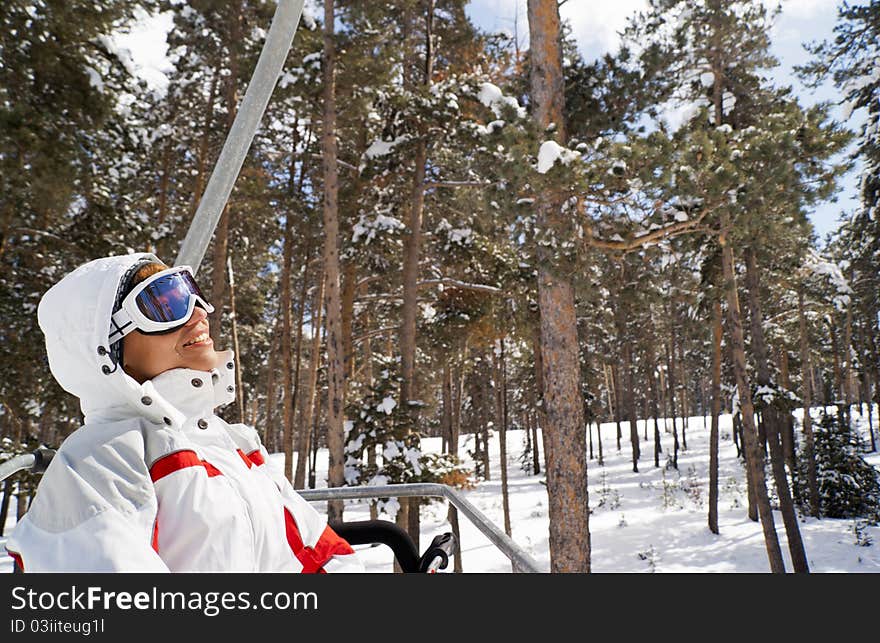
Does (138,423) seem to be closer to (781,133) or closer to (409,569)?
(409,569)

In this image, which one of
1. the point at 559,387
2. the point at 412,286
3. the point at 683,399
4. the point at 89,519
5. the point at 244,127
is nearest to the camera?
the point at 89,519

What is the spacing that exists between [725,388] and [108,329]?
25932mm

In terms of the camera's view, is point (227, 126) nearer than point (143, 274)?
No

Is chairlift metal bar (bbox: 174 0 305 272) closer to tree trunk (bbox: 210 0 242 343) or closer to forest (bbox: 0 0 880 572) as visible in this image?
forest (bbox: 0 0 880 572)

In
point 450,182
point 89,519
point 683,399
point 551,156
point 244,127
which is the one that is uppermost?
point 450,182

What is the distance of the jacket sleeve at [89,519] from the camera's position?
1.00m

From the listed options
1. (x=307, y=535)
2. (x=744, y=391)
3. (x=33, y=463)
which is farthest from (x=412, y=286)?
(x=307, y=535)

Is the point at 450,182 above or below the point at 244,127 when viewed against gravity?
above

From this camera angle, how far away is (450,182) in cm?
1180

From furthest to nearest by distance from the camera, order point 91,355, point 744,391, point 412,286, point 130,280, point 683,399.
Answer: point 683,399 < point 744,391 < point 412,286 < point 130,280 < point 91,355

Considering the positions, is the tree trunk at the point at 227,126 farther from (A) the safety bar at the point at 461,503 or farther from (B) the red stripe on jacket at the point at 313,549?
(B) the red stripe on jacket at the point at 313,549

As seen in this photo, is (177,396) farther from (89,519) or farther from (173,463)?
(89,519)

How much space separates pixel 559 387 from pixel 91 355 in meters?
7.21

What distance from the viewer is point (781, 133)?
6293mm
